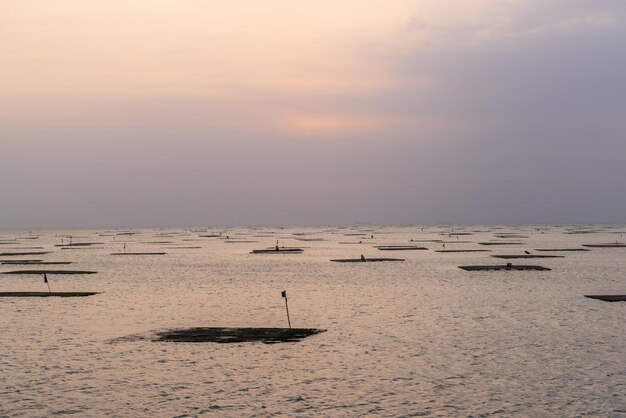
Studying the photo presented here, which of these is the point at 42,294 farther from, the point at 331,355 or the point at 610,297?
the point at 610,297

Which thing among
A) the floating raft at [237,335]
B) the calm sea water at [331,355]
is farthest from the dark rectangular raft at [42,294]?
the floating raft at [237,335]

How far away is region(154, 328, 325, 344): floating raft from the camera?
23844mm

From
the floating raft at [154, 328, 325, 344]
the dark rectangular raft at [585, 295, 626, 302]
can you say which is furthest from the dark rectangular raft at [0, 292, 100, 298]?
the dark rectangular raft at [585, 295, 626, 302]

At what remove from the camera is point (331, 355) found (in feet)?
70.2

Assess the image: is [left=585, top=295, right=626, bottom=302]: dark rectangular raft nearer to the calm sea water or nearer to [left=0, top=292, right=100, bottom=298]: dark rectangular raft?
the calm sea water

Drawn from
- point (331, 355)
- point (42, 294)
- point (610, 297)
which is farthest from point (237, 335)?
point (610, 297)

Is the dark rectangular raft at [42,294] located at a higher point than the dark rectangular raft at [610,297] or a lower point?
higher

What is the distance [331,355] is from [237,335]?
4.69 m

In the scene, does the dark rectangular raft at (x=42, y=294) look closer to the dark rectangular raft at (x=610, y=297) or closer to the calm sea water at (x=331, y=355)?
the calm sea water at (x=331, y=355)

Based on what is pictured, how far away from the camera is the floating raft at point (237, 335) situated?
78.2ft

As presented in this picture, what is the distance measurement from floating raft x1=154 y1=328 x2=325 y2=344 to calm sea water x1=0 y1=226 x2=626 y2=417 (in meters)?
0.71

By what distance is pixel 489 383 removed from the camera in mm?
17656

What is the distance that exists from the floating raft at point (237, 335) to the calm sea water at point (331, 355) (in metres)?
0.71

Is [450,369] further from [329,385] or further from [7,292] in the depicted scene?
[7,292]
